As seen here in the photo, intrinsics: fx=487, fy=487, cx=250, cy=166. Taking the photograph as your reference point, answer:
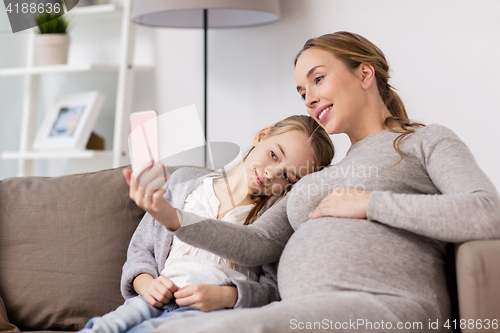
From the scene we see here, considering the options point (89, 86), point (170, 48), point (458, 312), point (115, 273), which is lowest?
point (115, 273)

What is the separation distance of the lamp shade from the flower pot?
21.1 inches

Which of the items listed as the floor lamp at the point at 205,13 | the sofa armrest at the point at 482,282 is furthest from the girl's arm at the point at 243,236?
the floor lamp at the point at 205,13

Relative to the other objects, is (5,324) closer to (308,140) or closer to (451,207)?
(308,140)

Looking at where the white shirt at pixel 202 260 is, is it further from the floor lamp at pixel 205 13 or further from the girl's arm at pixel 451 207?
the floor lamp at pixel 205 13

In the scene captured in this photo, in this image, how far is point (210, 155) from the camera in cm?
96

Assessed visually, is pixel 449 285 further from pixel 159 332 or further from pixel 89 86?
pixel 89 86

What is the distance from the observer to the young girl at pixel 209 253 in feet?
3.16

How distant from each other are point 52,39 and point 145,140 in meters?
1.76

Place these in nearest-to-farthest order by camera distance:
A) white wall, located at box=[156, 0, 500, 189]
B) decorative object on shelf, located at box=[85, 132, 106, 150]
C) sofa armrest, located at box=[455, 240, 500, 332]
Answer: sofa armrest, located at box=[455, 240, 500, 332], white wall, located at box=[156, 0, 500, 189], decorative object on shelf, located at box=[85, 132, 106, 150]

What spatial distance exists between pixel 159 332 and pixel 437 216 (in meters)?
0.52

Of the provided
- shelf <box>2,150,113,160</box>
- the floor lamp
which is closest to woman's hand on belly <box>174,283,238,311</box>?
the floor lamp

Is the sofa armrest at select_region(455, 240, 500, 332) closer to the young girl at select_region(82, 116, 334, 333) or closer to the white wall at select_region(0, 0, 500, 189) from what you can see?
the young girl at select_region(82, 116, 334, 333)

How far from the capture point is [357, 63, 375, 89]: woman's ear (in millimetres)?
1150

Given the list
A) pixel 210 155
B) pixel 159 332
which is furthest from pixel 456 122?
pixel 159 332
